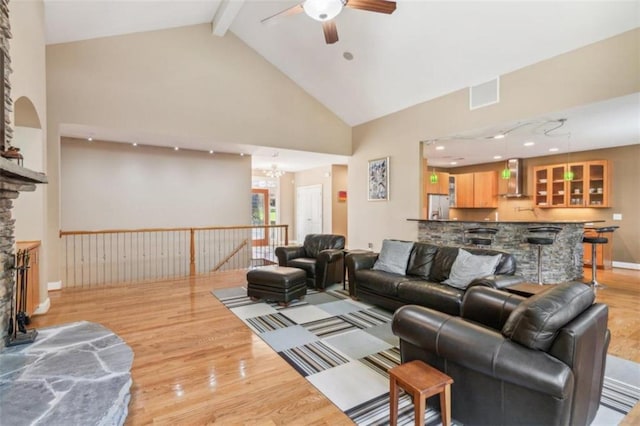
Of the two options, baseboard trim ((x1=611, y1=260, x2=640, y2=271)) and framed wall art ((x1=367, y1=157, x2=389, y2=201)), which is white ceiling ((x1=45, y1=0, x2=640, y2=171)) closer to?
framed wall art ((x1=367, y1=157, x2=389, y2=201))

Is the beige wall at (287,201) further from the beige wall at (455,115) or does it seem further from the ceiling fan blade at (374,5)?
the ceiling fan blade at (374,5)

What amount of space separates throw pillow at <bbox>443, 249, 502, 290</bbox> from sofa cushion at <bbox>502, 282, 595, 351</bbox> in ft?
5.80

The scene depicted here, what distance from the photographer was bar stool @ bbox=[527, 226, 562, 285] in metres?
4.89

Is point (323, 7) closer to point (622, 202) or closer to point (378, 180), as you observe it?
point (378, 180)

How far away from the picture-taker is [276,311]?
4.18 metres

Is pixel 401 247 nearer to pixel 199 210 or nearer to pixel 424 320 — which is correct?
pixel 424 320

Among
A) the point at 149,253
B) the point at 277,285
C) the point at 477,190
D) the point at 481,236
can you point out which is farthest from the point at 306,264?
the point at 477,190

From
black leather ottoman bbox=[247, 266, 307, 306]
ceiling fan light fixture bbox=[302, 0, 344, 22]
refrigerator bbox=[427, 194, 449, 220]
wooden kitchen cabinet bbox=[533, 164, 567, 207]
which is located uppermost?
ceiling fan light fixture bbox=[302, 0, 344, 22]

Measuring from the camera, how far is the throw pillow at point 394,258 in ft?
14.2

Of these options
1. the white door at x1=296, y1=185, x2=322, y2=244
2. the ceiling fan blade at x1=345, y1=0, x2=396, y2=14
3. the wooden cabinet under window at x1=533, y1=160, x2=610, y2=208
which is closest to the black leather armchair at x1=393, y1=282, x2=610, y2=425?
the ceiling fan blade at x1=345, y1=0, x2=396, y2=14

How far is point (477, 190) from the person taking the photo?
31.3 feet

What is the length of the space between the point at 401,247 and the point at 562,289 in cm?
270

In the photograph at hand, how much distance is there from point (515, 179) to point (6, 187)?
9.93 metres

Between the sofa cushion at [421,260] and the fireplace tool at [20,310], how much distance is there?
4017mm
